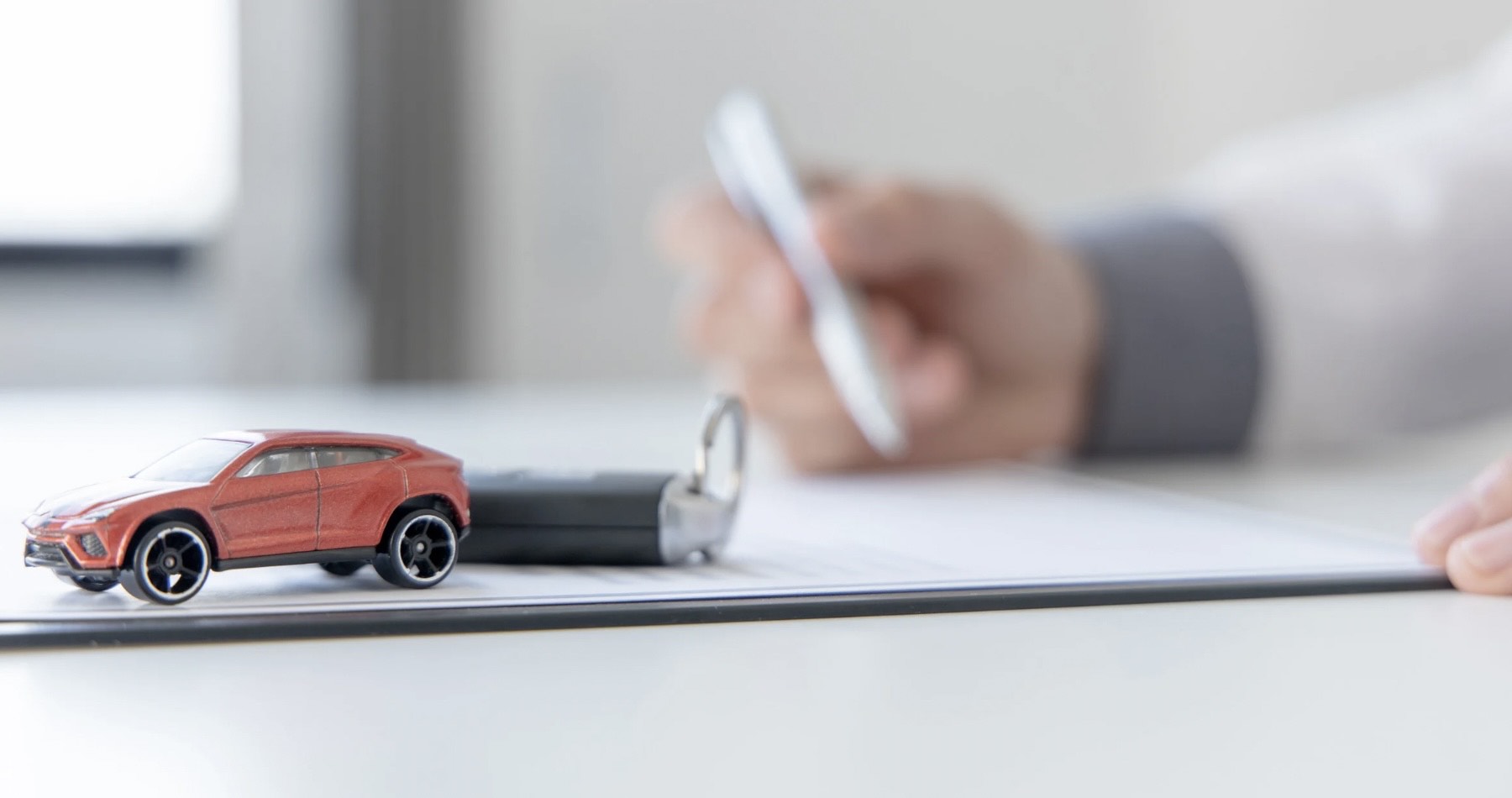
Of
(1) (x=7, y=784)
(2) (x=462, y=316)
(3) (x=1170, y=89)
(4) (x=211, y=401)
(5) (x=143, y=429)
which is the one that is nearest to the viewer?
(1) (x=7, y=784)

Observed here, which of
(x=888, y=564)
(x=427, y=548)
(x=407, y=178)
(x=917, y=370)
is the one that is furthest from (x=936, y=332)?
(x=407, y=178)

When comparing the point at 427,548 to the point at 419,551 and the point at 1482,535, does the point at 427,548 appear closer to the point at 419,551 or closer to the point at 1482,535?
the point at 419,551

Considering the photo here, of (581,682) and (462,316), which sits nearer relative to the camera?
(581,682)

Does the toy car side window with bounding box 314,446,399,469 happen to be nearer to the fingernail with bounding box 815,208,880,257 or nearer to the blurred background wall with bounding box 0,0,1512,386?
the fingernail with bounding box 815,208,880,257

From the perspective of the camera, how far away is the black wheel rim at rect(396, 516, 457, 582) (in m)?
0.34

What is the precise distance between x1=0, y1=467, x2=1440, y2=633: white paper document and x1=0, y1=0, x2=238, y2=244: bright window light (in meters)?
1.84

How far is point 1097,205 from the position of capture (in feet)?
8.95

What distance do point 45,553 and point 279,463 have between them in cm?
5

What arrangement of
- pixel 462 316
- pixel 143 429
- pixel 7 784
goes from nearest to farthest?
1. pixel 7 784
2. pixel 143 429
3. pixel 462 316

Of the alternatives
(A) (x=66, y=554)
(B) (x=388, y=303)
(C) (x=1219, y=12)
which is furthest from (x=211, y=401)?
(C) (x=1219, y=12)

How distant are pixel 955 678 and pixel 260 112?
7.02 ft

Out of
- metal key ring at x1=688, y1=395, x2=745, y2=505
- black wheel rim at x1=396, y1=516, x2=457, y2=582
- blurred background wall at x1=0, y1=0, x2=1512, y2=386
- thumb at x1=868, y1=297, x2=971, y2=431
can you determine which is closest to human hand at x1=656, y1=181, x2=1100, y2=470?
thumb at x1=868, y1=297, x2=971, y2=431

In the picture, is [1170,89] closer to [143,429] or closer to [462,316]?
[462,316]

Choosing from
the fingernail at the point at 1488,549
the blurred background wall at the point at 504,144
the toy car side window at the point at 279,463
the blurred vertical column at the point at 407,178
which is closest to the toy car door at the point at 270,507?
the toy car side window at the point at 279,463
